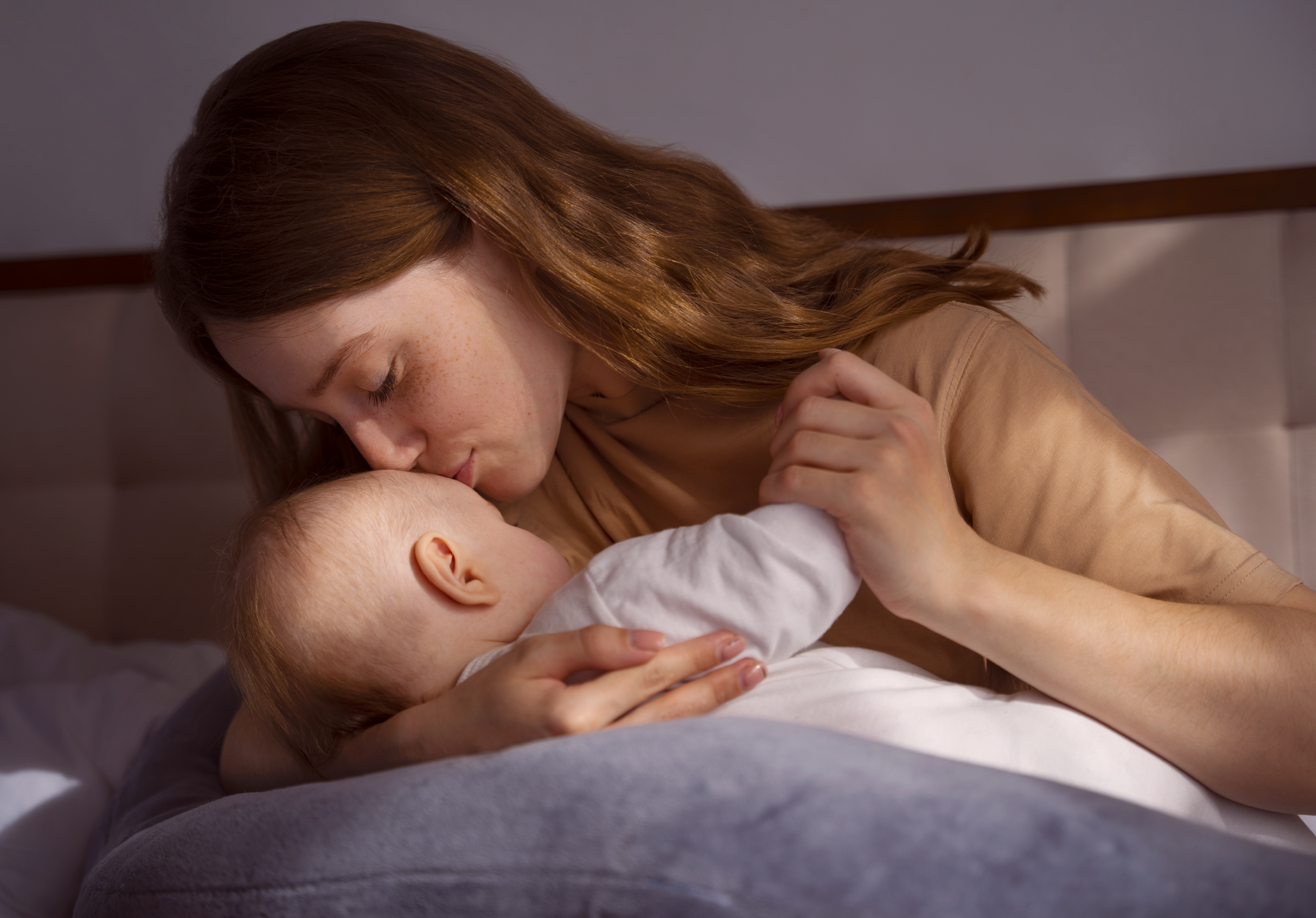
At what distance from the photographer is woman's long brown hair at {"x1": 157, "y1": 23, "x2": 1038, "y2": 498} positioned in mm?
906

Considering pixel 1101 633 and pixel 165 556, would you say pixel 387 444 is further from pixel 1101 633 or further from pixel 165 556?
pixel 165 556

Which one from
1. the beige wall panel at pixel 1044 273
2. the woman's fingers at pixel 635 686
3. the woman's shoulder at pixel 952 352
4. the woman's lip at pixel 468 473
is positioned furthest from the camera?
the beige wall panel at pixel 1044 273

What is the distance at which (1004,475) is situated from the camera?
0.86 m

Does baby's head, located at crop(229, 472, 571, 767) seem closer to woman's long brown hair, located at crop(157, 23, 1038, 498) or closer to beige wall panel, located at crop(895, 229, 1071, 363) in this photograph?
woman's long brown hair, located at crop(157, 23, 1038, 498)

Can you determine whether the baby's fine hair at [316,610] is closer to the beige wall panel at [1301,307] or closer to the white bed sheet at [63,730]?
the white bed sheet at [63,730]

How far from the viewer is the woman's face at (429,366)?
92 centimetres

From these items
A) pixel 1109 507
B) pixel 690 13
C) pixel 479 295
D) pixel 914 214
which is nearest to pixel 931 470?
pixel 1109 507

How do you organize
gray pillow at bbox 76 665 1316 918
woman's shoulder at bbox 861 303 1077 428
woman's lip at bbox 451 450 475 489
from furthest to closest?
woman's lip at bbox 451 450 475 489, woman's shoulder at bbox 861 303 1077 428, gray pillow at bbox 76 665 1316 918

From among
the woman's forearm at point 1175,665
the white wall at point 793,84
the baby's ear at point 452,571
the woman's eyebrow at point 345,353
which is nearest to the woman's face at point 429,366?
the woman's eyebrow at point 345,353

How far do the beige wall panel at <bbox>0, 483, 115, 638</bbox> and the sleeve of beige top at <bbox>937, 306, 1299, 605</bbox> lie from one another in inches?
76.4

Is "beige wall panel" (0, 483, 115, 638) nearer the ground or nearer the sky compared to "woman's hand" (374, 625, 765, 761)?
nearer the ground

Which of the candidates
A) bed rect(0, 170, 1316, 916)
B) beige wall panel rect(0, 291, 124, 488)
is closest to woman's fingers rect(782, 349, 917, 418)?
bed rect(0, 170, 1316, 916)

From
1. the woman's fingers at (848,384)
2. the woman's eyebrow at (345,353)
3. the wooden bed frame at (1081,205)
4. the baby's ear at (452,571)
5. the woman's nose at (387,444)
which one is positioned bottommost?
the baby's ear at (452,571)

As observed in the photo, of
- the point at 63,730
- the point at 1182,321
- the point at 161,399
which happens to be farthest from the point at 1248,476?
the point at 161,399
